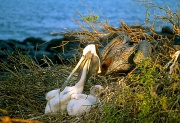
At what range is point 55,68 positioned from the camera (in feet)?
21.1

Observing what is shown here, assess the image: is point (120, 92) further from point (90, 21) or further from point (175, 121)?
point (90, 21)

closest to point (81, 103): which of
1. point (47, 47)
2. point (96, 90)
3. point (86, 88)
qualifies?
point (96, 90)

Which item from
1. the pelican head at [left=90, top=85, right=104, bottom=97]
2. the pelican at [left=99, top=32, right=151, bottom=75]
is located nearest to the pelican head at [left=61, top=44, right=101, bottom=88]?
the pelican head at [left=90, top=85, right=104, bottom=97]

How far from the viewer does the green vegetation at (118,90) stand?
4.40 metres

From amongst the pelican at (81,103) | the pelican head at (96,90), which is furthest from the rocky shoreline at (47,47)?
the pelican at (81,103)

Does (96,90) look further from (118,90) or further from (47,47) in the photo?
(47,47)

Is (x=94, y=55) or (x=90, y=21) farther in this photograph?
(x=90, y=21)

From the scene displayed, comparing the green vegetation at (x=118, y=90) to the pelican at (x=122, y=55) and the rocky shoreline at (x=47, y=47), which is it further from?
the rocky shoreline at (x=47, y=47)

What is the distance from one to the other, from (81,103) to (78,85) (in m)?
0.38

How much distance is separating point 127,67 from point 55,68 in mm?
1106

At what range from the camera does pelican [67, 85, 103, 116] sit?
486cm

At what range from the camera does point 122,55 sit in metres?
5.88

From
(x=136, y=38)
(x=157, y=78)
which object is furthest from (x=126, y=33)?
(x=157, y=78)

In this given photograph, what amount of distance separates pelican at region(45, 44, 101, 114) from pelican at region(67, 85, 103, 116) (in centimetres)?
9
